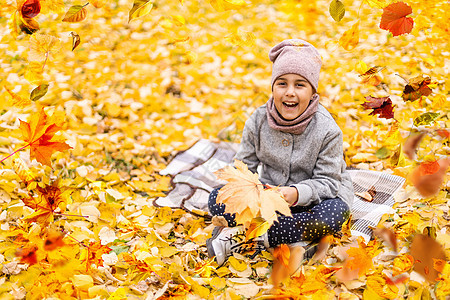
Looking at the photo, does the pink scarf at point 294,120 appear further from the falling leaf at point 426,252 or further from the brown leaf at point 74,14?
the brown leaf at point 74,14

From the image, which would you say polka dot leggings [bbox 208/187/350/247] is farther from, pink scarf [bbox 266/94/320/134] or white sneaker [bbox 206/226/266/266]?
pink scarf [bbox 266/94/320/134]

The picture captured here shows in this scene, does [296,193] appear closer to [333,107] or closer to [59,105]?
[333,107]

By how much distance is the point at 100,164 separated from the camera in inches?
102

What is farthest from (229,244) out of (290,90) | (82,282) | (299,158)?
(290,90)

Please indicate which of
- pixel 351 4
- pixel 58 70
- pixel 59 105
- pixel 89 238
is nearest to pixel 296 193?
pixel 89 238

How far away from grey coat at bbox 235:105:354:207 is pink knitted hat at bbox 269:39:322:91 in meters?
0.22

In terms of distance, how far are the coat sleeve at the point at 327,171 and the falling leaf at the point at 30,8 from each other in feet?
4.03

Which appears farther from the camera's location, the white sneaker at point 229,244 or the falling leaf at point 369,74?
the white sneaker at point 229,244

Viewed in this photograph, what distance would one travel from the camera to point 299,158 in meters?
1.95

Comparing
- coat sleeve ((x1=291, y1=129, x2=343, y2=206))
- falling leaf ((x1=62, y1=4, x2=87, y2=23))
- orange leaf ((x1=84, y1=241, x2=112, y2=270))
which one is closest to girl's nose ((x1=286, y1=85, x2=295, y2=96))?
coat sleeve ((x1=291, y1=129, x2=343, y2=206))

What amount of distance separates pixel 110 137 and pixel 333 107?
1.59 m

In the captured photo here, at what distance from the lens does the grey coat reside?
1894mm

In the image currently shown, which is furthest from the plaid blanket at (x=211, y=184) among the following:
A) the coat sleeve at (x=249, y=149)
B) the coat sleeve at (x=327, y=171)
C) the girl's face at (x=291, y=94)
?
the girl's face at (x=291, y=94)

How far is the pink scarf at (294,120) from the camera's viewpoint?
1895 millimetres
